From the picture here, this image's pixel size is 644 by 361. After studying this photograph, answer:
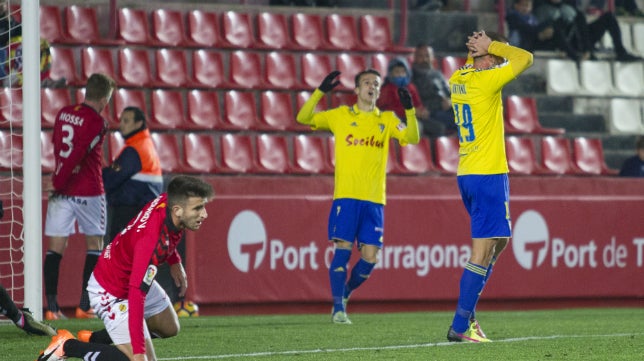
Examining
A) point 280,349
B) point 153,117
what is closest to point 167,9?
point 153,117

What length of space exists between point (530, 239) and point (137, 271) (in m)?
7.26

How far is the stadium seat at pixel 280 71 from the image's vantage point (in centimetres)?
1438

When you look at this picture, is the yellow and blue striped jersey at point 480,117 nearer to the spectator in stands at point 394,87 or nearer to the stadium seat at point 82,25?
the spectator in stands at point 394,87

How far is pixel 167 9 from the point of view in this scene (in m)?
14.7

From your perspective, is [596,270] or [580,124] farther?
[580,124]

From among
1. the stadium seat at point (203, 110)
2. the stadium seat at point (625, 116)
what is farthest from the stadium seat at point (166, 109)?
the stadium seat at point (625, 116)

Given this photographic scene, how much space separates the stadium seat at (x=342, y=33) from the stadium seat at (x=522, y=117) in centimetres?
187

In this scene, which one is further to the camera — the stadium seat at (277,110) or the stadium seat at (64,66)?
the stadium seat at (277,110)

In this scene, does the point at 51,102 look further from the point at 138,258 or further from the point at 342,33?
the point at 138,258

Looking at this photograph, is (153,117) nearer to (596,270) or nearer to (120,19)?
(120,19)

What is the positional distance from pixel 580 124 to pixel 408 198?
4551 mm

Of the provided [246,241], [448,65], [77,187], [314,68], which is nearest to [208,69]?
[314,68]

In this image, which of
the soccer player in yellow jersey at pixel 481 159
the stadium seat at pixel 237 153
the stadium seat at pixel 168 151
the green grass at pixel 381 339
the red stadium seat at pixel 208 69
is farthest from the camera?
the red stadium seat at pixel 208 69

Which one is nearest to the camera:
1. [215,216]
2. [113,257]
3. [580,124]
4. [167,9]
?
[113,257]
